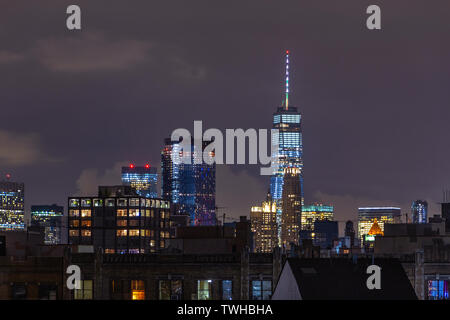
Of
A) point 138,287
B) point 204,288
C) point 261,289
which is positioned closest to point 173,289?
point 204,288

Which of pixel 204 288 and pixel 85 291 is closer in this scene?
pixel 204 288

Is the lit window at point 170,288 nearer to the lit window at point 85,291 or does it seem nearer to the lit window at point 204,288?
the lit window at point 204,288

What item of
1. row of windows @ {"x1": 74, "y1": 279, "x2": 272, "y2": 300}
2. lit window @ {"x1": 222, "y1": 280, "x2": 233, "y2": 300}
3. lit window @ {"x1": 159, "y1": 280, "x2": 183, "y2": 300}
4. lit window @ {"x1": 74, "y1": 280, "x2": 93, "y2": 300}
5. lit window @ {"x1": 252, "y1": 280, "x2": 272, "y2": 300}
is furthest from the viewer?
lit window @ {"x1": 74, "y1": 280, "x2": 93, "y2": 300}

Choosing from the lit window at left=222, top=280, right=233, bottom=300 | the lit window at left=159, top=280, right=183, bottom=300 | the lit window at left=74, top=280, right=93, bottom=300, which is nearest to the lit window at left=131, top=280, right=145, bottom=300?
the lit window at left=159, top=280, right=183, bottom=300

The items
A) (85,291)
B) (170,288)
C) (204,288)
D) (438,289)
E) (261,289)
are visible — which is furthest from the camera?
(85,291)

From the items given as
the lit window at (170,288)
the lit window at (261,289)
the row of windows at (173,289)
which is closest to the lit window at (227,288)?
the row of windows at (173,289)

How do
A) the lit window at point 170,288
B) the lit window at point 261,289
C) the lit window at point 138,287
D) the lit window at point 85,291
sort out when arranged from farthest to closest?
the lit window at point 138,287 < the lit window at point 85,291 < the lit window at point 170,288 < the lit window at point 261,289

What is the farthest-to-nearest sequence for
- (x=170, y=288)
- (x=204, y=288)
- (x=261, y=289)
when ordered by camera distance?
(x=170, y=288) → (x=204, y=288) → (x=261, y=289)

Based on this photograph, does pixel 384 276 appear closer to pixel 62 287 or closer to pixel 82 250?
pixel 62 287

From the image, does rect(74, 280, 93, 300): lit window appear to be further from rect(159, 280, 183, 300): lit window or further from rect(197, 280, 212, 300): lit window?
rect(197, 280, 212, 300): lit window

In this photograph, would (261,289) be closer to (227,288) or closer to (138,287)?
(227,288)

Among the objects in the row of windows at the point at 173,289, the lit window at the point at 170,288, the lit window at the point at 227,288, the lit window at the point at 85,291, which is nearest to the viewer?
the row of windows at the point at 173,289

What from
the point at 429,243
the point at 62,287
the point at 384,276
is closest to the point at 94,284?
the point at 62,287
